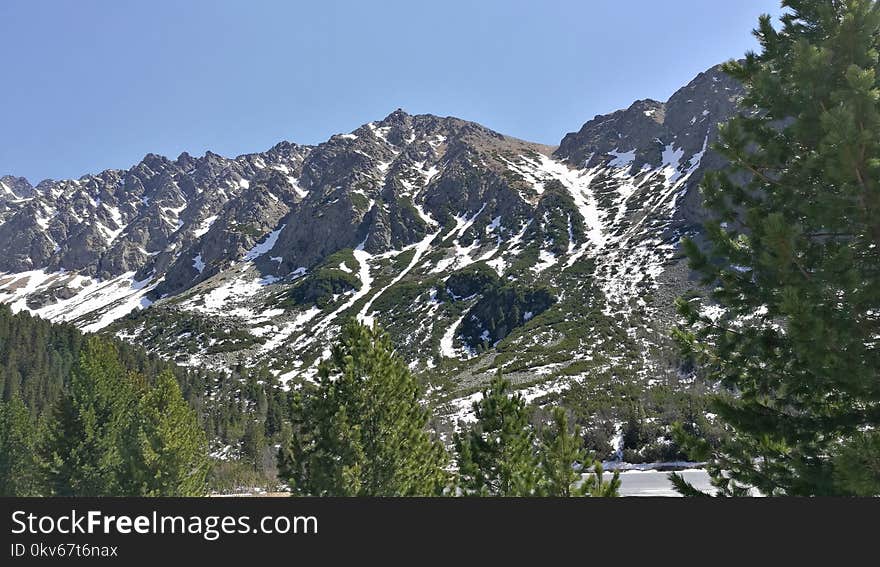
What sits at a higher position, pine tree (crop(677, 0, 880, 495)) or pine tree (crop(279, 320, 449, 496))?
pine tree (crop(677, 0, 880, 495))

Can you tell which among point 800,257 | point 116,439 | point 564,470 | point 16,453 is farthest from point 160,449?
point 800,257

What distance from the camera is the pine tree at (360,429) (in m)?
16.9

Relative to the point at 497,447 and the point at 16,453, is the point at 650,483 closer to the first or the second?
the point at 497,447

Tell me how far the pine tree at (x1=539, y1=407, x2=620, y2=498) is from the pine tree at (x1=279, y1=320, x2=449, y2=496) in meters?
8.15

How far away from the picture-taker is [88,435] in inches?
1056

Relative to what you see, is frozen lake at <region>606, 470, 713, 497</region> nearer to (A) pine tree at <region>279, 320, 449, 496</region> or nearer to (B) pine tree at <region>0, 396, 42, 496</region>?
(A) pine tree at <region>279, 320, 449, 496</region>

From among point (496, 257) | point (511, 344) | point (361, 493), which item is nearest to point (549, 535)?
point (361, 493)

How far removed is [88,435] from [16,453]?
1541 centimetres

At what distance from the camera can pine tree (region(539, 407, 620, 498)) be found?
9.97 metres

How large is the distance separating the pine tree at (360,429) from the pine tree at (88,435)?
13.6 meters

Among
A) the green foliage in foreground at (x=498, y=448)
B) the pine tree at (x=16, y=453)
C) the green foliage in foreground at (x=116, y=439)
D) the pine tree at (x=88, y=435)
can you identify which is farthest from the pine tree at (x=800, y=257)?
the pine tree at (x=16, y=453)

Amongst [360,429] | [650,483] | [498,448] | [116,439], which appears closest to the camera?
[498,448]

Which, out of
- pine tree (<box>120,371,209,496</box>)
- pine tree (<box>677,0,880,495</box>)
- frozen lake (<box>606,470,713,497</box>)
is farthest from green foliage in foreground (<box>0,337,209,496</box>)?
frozen lake (<box>606,470,713,497</box>)

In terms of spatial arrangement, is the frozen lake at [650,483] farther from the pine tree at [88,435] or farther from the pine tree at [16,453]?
the pine tree at [16,453]
